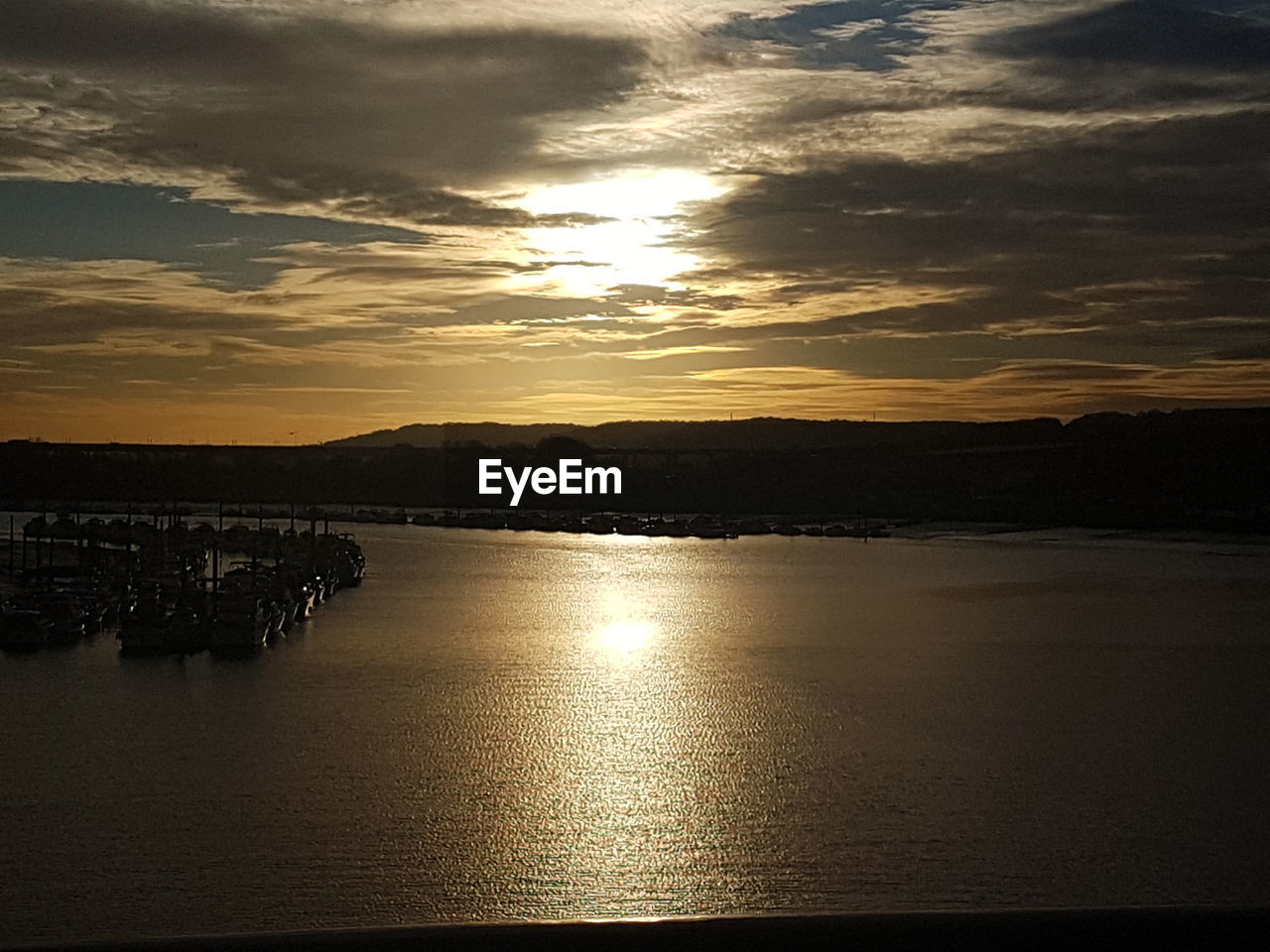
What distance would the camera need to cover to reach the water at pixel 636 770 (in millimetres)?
8523

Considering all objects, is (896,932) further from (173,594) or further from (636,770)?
(173,594)

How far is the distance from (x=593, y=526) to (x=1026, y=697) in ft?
→ 127

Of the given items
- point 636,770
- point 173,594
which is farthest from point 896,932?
point 173,594

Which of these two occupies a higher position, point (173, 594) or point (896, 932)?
point (896, 932)

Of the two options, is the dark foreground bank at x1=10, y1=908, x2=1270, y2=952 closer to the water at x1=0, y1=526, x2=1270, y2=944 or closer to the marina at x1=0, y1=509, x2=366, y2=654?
the water at x1=0, y1=526, x2=1270, y2=944

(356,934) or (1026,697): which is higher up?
(356,934)

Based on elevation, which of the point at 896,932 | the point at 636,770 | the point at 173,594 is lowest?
the point at 636,770

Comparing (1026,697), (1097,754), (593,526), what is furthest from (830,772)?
(593,526)

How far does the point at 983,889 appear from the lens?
8.52 metres

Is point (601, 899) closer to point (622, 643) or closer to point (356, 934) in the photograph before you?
point (356, 934)

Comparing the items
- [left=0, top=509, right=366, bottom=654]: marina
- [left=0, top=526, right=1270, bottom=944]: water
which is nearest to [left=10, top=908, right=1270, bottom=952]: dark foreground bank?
[left=0, top=526, right=1270, bottom=944]: water

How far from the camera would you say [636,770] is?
40.2ft

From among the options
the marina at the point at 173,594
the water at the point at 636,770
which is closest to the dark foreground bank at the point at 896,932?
the water at the point at 636,770

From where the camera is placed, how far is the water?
28.0 ft
